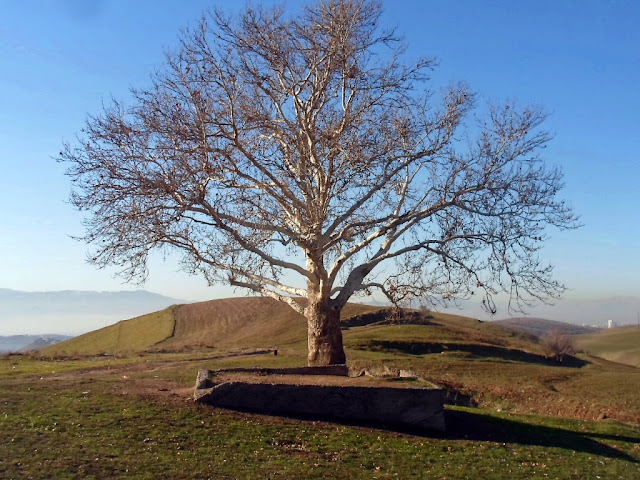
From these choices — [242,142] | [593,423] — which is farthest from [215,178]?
[593,423]

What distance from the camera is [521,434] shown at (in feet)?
48.8

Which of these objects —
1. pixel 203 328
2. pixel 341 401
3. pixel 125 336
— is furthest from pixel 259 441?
pixel 125 336

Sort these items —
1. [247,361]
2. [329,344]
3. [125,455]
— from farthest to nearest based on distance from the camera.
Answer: [247,361]
[329,344]
[125,455]

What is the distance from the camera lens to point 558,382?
36.6 meters

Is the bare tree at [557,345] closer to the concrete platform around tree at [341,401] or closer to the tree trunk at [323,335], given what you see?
the tree trunk at [323,335]

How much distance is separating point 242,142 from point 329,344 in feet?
23.3

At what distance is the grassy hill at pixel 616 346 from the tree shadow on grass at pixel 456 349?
49.1 meters

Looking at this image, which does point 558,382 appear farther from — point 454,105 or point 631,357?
point 631,357

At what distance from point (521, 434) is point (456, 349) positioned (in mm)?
36242

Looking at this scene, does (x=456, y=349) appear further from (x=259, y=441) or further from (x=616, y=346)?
(x=616, y=346)

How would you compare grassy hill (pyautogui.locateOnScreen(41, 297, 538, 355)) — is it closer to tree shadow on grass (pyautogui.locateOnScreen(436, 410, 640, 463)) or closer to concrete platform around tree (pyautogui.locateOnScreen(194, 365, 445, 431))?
tree shadow on grass (pyautogui.locateOnScreen(436, 410, 640, 463))

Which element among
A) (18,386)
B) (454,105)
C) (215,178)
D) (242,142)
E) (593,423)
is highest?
(454,105)

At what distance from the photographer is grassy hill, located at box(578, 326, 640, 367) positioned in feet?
332

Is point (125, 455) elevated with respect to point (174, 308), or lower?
lower
